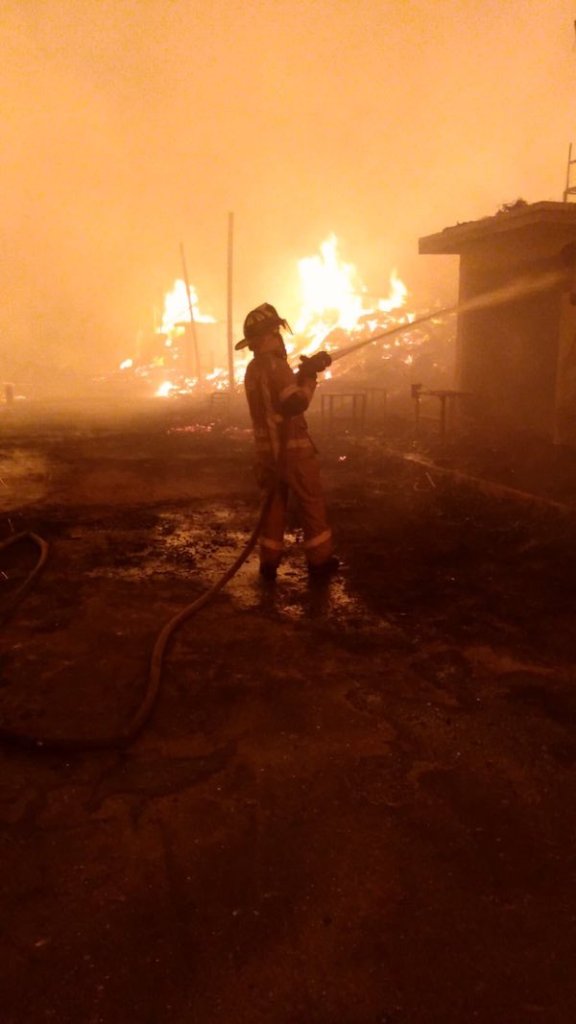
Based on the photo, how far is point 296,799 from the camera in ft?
9.02

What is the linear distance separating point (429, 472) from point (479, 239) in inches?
182

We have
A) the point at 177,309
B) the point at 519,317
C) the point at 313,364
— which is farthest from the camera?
the point at 177,309

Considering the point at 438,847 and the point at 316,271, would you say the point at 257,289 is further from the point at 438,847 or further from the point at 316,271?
the point at 438,847

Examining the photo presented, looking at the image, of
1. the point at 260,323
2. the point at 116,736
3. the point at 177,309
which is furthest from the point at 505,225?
the point at 177,309

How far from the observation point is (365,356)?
88.7 feet

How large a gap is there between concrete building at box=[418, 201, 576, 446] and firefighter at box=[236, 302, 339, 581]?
596cm

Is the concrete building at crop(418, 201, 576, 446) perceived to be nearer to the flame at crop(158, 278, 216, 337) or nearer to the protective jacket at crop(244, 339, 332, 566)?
the protective jacket at crop(244, 339, 332, 566)

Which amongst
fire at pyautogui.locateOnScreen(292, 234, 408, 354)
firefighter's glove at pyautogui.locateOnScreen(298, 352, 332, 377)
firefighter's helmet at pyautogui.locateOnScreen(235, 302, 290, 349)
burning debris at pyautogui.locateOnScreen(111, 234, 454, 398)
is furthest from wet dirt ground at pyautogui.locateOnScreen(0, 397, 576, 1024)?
fire at pyautogui.locateOnScreen(292, 234, 408, 354)

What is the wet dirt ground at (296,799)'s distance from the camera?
194 centimetres

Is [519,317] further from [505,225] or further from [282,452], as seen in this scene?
[282,452]

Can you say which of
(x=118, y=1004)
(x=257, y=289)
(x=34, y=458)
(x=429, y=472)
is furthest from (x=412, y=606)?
(x=257, y=289)

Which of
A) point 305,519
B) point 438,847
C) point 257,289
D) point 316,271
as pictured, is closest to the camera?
point 438,847

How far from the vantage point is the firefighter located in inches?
214

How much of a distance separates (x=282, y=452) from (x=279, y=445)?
66 mm
